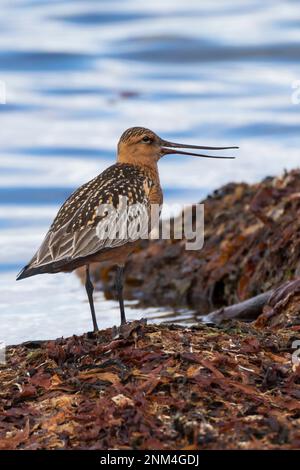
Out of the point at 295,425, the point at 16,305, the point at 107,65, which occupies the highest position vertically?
the point at 107,65

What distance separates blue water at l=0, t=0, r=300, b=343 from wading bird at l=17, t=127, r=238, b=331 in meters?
1.87

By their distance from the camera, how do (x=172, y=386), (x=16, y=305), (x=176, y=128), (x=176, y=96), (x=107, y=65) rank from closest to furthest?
(x=172, y=386) → (x=16, y=305) → (x=176, y=128) → (x=176, y=96) → (x=107, y=65)

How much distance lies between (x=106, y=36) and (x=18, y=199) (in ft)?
21.7

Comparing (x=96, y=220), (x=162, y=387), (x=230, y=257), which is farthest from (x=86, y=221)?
(x=230, y=257)

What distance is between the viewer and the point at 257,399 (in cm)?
525

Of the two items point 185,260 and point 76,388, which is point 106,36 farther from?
point 76,388

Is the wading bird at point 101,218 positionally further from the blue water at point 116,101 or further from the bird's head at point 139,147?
the blue water at point 116,101

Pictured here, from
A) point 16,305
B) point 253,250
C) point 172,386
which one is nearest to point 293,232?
point 253,250

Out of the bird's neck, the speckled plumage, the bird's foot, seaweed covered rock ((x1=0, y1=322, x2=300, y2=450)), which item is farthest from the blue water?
seaweed covered rock ((x1=0, y1=322, x2=300, y2=450))

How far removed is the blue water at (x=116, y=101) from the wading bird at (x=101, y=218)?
1870 millimetres

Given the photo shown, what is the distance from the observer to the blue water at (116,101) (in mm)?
12289

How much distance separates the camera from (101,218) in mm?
6902

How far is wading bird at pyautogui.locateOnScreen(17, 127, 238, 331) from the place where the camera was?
262 inches

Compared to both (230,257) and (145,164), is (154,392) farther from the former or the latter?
(230,257)
